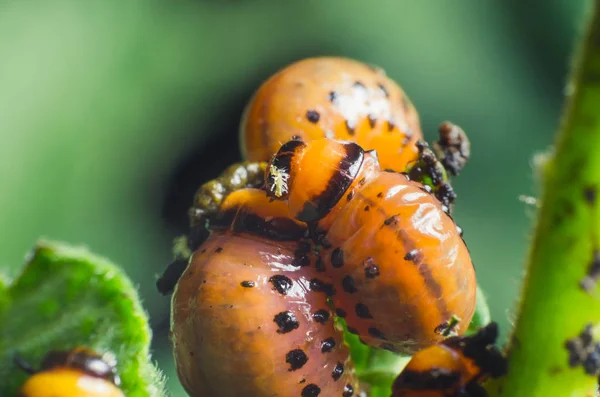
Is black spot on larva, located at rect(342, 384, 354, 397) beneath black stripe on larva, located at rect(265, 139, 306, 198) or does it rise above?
beneath

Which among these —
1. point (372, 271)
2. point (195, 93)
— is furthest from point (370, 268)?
point (195, 93)

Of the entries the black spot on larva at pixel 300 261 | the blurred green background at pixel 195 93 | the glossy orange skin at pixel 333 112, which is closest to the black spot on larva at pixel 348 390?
the black spot on larva at pixel 300 261

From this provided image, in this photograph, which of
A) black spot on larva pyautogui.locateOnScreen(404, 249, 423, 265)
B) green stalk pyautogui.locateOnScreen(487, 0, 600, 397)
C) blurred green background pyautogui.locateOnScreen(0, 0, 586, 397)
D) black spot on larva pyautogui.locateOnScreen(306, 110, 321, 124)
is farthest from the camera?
blurred green background pyautogui.locateOnScreen(0, 0, 586, 397)

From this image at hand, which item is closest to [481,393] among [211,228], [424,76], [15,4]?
[211,228]

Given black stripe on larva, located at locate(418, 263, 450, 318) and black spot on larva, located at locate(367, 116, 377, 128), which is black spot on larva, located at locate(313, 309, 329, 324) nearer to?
black stripe on larva, located at locate(418, 263, 450, 318)

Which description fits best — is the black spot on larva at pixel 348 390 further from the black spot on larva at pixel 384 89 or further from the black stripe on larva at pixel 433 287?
the black spot on larva at pixel 384 89

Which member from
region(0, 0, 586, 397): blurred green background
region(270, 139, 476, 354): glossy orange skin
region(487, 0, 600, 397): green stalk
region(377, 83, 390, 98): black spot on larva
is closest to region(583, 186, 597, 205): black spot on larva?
region(487, 0, 600, 397): green stalk
